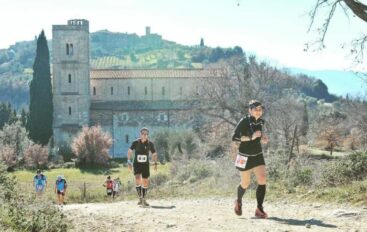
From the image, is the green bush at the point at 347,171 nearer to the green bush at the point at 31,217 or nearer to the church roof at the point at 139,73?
the green bush at the point at 31,217

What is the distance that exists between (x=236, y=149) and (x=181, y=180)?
46.2 feet

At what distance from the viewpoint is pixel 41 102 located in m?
62.9

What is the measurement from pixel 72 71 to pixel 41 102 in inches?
388

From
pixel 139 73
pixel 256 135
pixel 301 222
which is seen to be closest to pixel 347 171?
pixel 301 222

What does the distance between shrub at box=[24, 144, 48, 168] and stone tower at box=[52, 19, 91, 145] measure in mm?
15624

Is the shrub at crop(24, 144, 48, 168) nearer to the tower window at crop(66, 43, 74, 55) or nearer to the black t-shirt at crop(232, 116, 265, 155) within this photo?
the tower window at crop(66, 43, 74, 55)

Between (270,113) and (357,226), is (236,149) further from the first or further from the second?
(270,113)

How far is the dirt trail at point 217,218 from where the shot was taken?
27.0 feet

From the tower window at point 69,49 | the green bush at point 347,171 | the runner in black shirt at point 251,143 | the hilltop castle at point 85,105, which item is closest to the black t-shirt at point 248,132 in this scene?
the runner in black shirt at point 251,143

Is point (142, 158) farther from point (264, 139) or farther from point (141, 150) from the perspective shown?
point (264, 139)

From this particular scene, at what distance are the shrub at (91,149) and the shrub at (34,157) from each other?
145 inches

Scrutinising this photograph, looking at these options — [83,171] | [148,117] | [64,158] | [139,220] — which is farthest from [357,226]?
[148,117]

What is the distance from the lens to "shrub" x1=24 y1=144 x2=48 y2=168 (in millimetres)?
53719

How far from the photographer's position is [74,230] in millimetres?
8477
